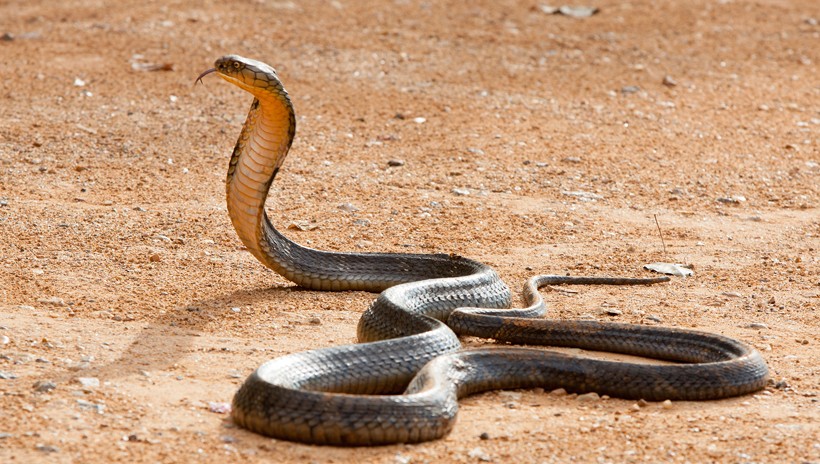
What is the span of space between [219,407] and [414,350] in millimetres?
1124

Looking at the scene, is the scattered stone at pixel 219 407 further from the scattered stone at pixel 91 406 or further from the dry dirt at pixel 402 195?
the scattered stone at pixel 91 406

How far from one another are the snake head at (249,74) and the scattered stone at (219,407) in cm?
216

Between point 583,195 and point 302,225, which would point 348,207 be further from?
point 583,195

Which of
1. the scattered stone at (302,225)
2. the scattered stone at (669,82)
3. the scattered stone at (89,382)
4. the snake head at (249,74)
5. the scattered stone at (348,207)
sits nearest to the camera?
the scattered stone at (89,382)

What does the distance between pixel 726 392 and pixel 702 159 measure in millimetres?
6396

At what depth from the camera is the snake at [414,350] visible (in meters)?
5.16

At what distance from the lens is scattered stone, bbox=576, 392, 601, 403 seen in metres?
6.07

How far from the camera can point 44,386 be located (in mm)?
5613

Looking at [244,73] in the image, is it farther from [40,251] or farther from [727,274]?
[727,274]

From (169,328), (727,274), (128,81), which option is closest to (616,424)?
(169,328)

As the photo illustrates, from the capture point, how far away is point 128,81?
13.5 metres

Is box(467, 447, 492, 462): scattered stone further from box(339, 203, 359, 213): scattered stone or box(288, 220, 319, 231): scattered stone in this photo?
box(339, 203, 359, 213): scattered stone

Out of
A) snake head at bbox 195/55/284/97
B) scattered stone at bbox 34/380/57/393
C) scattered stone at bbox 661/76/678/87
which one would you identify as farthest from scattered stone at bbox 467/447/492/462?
scattered stone at bbox 661/76/678/87

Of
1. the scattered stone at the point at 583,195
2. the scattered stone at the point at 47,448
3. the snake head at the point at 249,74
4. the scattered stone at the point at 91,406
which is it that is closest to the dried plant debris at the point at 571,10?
the scattered stone at the point at 583,195
